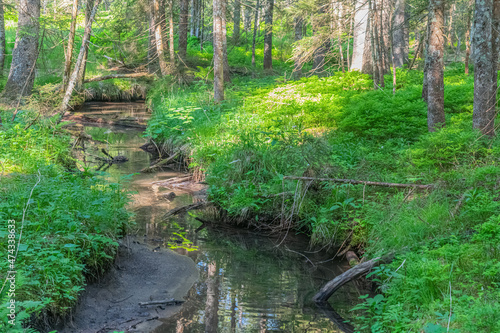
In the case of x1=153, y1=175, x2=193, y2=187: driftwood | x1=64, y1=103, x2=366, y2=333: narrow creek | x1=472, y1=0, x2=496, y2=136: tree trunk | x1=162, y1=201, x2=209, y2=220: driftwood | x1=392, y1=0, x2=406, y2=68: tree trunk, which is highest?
x1=392, y1=0, x2=406, y2=68: tree trunk

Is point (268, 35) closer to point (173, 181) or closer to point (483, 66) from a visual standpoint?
point (173, 181)

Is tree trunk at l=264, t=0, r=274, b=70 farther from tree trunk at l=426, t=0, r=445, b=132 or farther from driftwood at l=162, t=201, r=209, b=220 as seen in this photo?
driftwood at l=162, t=201, r=209, b=220

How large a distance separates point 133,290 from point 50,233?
1356 mm

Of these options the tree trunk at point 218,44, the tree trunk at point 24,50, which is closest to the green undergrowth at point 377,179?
the tree trunk at point 218,44

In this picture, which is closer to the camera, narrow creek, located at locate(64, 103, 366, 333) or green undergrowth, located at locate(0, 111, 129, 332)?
green undergrowth, located at locate(0, 111, 129, 332)

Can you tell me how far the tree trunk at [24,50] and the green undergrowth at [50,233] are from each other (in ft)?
18.6

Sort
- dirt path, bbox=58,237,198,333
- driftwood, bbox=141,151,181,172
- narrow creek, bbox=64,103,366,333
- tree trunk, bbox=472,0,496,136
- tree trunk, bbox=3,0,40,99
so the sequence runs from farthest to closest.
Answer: tree trunk, bbox=3,0,40,99 < driftwood, bbox=141,151,181,172 < tree trunk, bbox=472,0,496,136 < narrow creek, bbox=64,103,366,333 < dirt path, bbox=58,237,198,333

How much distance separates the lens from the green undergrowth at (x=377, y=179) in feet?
14.0

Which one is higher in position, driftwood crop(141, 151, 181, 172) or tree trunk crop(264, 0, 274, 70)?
tree trunk crop(264, 0, 274, 70)

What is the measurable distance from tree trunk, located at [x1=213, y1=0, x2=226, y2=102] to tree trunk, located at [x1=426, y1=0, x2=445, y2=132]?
7007 millimetres

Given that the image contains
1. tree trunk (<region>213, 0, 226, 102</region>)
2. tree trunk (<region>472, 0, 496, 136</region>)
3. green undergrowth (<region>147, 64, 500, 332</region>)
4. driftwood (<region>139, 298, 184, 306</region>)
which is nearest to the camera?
green undergrowth (<region>147, 64, 500, 332</region>)

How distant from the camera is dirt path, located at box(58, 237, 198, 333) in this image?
466 cm

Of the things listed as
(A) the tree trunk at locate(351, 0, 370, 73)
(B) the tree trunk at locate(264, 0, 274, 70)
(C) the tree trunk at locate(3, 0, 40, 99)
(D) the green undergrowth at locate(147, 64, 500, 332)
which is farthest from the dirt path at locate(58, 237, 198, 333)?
(B) the tree trunk at locate(264, 0, 274, 70)

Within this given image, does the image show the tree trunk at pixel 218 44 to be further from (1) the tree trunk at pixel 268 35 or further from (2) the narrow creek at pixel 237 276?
(1) the tree trunk at pixel 268 35
